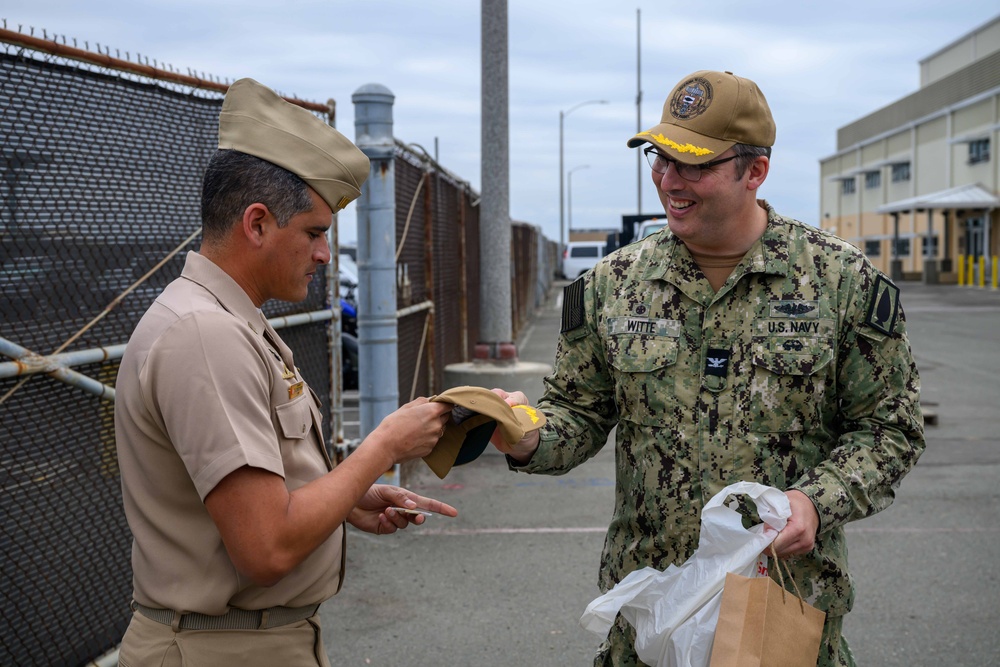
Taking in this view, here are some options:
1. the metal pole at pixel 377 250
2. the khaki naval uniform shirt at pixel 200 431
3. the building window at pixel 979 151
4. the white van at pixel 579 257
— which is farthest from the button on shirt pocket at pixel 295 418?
the white van at pixel 579 257

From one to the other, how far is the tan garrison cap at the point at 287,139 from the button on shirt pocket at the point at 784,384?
3.92 feet

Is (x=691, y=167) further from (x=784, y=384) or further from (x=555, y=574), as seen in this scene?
(x=555, y=574)

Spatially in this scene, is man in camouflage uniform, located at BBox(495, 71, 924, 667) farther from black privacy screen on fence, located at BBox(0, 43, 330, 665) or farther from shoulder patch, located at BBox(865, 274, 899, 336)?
black privacy screen on fence, located at BBox(0, 43, 330, 665)

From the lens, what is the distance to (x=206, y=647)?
202cm

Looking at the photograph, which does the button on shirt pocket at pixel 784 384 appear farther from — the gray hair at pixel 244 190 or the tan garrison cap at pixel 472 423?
the gray hair at pixel 244 190

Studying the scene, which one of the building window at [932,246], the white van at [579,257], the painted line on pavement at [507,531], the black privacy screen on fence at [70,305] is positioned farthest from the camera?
the white van at [579,257]

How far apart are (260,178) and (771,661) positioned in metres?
1.58

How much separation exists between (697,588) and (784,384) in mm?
579

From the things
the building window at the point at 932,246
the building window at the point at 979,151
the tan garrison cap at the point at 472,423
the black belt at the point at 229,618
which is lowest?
the black belt at the point at 229,618

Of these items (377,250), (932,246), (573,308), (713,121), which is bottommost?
(573,308)

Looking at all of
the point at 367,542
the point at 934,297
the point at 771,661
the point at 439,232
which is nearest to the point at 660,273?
the point at 771,661

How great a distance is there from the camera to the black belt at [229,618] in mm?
2016

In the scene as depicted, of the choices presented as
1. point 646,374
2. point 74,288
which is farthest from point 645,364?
point 74,288

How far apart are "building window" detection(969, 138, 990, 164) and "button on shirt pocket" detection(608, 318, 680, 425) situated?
43.2 metres
